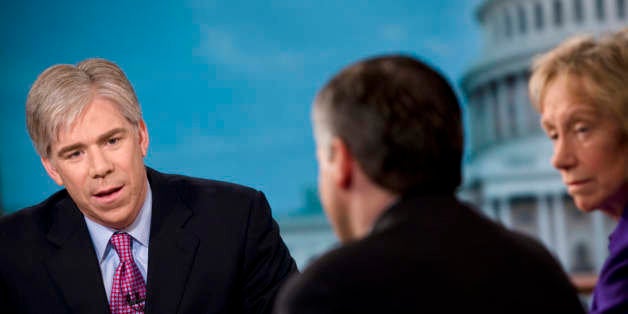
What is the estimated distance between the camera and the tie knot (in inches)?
90.3

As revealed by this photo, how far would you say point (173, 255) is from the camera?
2330 millimetres

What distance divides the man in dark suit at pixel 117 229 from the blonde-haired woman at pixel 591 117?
902 mm

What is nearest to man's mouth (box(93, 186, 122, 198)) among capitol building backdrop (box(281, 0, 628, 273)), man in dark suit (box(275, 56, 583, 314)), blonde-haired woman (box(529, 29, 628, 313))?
man in dark suit (box(275, 56, 583, 314))

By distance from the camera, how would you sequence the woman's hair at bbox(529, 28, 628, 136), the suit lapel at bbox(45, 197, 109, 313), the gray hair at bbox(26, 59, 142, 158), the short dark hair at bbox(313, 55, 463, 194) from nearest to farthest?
the short dark hair at bbox(313, 55, 463, 194) → the woman's hair at bbox(529, 28, 628, 136) → the gray hair at bbox(26, 59, 142, 158) → the suit lapel at bbox(45, 197, 109, 313)

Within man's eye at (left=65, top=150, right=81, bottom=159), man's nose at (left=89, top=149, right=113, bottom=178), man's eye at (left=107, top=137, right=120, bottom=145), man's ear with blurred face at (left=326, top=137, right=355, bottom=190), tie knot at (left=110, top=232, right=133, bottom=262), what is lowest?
tie knot at (left=110, top=232, right=133, bottom=262)

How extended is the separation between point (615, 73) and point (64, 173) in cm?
141

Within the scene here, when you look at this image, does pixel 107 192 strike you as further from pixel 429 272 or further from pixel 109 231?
pixel 429 272

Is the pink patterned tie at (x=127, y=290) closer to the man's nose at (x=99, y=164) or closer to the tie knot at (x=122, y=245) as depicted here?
the tie knot at (x=122, y=245)

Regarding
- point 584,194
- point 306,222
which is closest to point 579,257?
point 306,222

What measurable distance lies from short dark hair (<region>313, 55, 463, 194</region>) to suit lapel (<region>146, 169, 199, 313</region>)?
1.15 m

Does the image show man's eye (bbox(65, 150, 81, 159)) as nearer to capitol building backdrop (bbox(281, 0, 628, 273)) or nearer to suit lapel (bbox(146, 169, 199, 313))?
suit lapel (bbox(146, 169, 199, 313))

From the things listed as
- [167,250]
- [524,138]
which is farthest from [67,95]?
[524,138]

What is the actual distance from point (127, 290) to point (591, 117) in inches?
51.0

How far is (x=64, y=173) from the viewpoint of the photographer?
7.16ft
